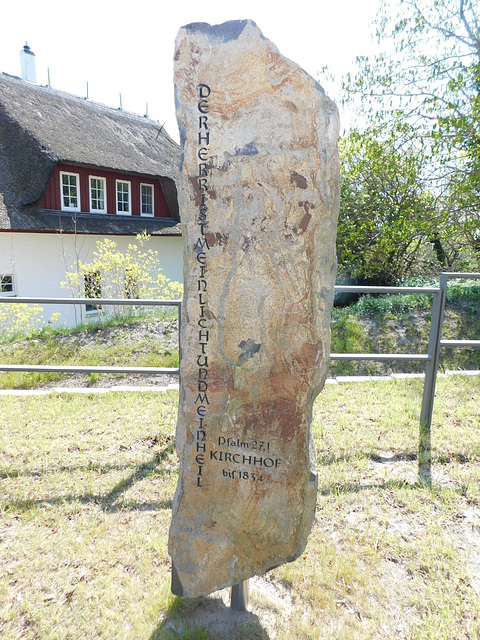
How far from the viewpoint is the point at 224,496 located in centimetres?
213

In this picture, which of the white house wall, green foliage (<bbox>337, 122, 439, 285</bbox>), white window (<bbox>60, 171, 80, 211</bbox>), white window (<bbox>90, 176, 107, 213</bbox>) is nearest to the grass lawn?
green foliage (<bbox>337, 122, 439, 285</bbox>)

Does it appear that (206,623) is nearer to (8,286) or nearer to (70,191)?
(8,286)

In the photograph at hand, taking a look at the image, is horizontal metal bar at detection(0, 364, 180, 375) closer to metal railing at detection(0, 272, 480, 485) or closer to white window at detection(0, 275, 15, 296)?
metal railing at detection(0, 272, 480, 485)

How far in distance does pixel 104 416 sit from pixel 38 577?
2.07m

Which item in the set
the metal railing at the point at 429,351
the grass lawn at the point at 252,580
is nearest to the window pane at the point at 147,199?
the grass lawn at the point at 252,580

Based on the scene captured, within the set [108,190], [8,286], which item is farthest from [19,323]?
[108,190]

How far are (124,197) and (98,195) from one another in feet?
3.12

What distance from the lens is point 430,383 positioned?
3.74 m

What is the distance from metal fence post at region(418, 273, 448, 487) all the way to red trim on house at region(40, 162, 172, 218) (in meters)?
11.3

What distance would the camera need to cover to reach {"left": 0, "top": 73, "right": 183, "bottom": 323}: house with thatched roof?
11.9 metres

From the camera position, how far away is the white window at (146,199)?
1527 centimetres

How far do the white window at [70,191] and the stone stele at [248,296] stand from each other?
12.1 metres

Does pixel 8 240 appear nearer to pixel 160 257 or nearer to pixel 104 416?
pixel 160 257

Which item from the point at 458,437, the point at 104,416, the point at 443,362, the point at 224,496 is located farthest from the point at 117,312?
the point at 224,496
